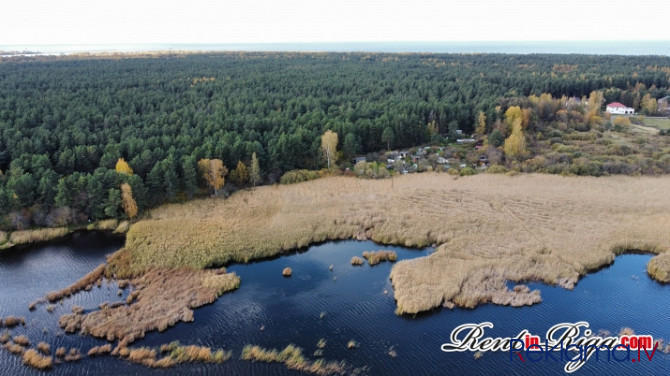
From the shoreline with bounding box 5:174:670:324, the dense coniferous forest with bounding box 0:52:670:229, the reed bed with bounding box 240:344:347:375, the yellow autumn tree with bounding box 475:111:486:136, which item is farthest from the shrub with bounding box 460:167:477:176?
the reed bed with bounding box 240:344:347:375

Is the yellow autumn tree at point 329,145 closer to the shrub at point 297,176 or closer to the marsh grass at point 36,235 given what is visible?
the shrub at point 297,176

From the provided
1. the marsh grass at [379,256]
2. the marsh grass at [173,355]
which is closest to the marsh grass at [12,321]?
the marsh grass at [173,355]

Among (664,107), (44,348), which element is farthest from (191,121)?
(664,107)

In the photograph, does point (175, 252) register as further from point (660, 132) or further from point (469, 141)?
point (660, 132)

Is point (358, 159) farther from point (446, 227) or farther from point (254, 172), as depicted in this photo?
point (446, 227)

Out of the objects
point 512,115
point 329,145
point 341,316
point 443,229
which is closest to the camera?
point 341,316
